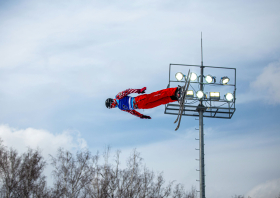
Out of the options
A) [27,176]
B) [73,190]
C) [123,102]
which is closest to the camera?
[123,102]

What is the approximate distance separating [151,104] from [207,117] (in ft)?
23.0

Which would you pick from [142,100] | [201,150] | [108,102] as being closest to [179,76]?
[201,150]

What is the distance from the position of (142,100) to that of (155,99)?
0.41 m

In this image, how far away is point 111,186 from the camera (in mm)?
17094

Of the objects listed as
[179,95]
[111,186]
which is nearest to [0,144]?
[111,186]

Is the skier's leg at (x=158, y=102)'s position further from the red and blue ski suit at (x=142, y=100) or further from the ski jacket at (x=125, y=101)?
the ski jacket at (x=125, y=101)

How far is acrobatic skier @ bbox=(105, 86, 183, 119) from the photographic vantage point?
6.29 meters

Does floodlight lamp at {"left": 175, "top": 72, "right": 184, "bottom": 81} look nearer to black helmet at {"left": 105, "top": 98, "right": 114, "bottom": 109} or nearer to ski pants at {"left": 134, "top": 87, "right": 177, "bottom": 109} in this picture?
black helmet at {"left": 105, "top": 98, "right": 114, "bottom": 109}

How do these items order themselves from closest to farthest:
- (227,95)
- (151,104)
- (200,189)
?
(151,104)
(200,189)
(227,95)

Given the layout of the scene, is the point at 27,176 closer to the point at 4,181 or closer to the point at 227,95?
the point at 4,181

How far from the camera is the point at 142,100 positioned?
6750mm

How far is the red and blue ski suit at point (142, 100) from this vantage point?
632cm

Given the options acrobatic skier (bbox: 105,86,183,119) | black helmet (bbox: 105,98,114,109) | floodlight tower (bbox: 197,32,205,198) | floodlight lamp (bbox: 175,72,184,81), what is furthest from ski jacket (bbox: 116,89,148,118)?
floodlight tower (bbox: 197,32,205,198)

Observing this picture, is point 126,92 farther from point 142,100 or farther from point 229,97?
point 229,97
